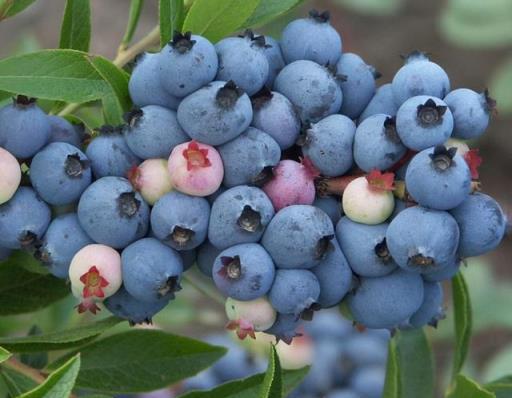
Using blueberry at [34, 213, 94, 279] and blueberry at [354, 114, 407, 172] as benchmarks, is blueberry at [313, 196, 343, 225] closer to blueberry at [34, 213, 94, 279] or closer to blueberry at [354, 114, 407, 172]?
blueberry at [354, 114, 407, 172]

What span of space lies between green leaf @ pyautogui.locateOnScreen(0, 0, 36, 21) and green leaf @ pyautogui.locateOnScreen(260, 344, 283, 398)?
50 cm

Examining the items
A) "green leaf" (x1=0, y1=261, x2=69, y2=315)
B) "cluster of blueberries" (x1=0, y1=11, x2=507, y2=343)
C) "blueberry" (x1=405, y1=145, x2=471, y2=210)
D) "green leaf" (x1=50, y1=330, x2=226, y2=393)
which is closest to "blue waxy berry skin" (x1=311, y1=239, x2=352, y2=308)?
"cluster of blueberries" (x1=0, y1=11, x2=507, y2=343)

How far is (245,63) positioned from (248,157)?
10cm

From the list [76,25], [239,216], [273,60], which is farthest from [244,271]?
[76,25]

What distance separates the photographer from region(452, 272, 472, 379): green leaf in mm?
1324

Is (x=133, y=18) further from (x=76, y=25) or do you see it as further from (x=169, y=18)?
(x=169, y=18)

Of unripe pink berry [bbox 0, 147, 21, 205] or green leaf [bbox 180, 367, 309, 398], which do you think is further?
green leaf [bbox 180, 367, 309, 398]

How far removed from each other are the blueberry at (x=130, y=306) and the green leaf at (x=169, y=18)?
0.29 meters

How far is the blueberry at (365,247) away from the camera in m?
0.97

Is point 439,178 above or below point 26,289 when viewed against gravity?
above

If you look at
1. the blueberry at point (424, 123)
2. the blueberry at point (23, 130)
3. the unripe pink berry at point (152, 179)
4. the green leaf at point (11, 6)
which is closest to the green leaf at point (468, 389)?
the blueberry at point (424, 123)

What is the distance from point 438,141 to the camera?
952mm

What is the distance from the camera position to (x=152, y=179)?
38.9 inches

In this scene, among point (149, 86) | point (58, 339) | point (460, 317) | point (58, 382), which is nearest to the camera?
point (58, 382)
